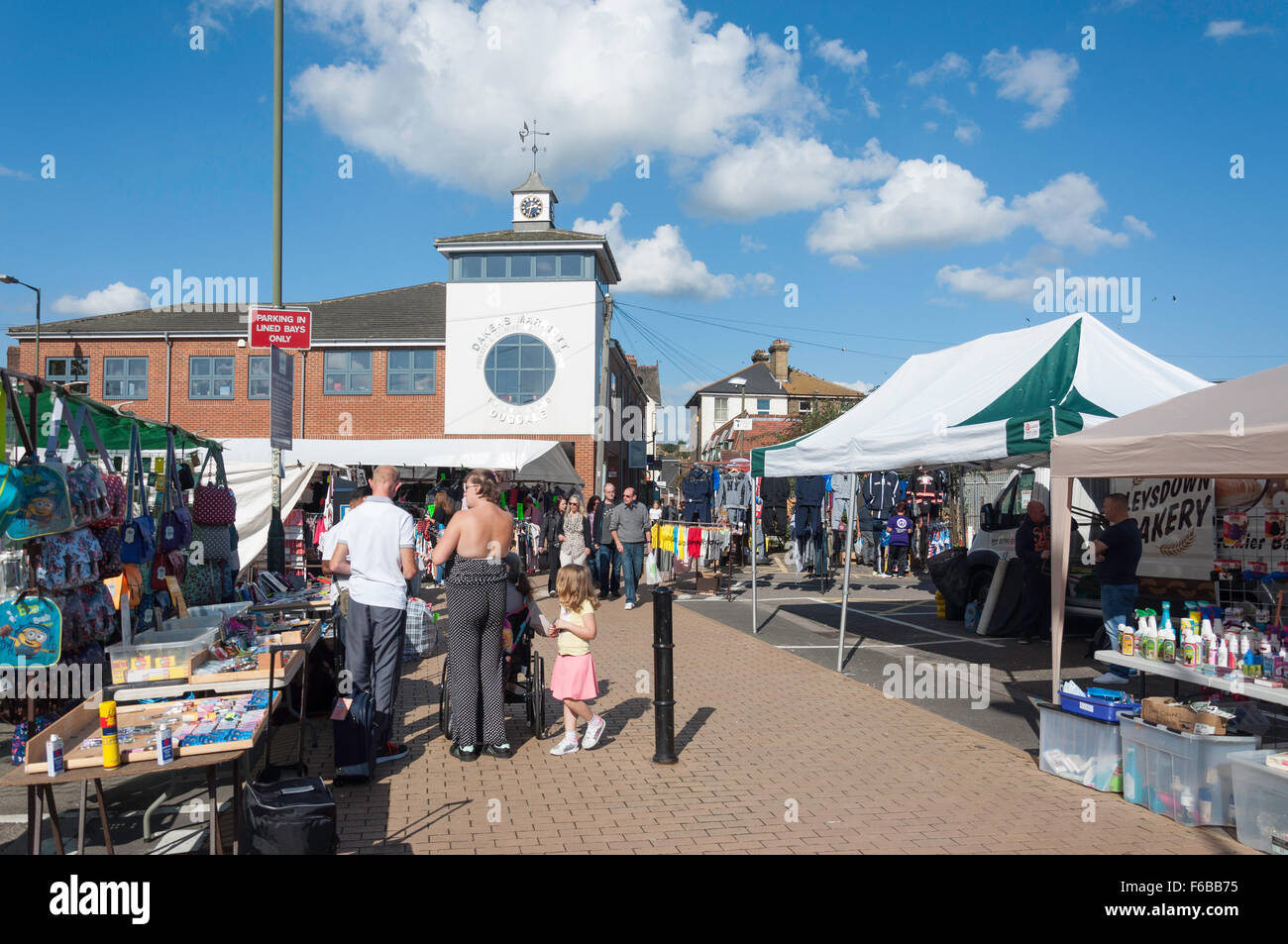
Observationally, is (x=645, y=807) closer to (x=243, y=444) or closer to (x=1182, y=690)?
(x=1182, y=690)

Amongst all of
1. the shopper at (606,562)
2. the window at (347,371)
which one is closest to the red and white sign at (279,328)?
the shopper at (606,562)

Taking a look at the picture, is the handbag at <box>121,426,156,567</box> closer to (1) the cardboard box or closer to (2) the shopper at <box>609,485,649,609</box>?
(1) the cardboard box

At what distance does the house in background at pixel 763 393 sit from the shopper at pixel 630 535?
51.0 m

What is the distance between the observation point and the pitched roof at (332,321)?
29922 millimetres

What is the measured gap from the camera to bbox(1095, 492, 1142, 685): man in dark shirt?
791 centimetres

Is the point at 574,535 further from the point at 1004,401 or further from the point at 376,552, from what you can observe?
the point at 376,552

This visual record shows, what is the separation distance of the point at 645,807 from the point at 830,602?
11554 millimetres

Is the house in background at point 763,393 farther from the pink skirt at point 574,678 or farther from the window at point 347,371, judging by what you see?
the pink skirt at point 574,678

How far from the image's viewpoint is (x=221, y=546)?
911 cm

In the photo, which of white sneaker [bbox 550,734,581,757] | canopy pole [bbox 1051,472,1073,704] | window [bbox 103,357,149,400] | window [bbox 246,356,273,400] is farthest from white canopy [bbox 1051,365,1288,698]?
window [bbox 103,357,149,400]

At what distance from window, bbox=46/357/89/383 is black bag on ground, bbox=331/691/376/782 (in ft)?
97.3
